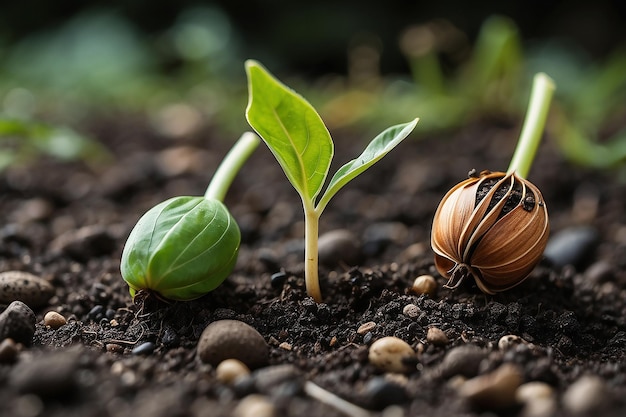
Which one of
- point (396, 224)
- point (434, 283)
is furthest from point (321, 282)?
point (396, 224)

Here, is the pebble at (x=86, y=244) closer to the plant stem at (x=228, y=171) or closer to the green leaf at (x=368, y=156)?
the plant stem at (x=228, y=171)

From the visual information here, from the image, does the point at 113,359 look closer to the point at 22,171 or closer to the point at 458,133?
the point at 22,171

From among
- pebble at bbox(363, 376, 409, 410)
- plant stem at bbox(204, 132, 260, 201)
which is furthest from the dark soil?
plant stem at bbox(204, 132, 260, 201)

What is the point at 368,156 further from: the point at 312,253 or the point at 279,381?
the point at 279,381

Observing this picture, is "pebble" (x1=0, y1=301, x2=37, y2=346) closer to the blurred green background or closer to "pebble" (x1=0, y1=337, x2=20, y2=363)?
"pebble" (x1=0, y1=337, x2=20, y2=363)

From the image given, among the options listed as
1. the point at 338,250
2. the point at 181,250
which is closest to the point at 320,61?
the point at 338,250

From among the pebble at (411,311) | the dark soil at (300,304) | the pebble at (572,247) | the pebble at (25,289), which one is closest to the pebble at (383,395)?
the dark soil at (300,304)
